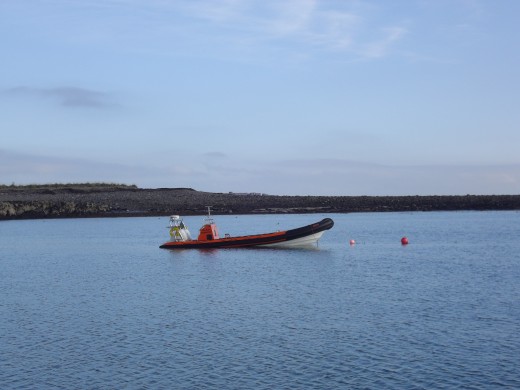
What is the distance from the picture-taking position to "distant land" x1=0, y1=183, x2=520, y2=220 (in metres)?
112

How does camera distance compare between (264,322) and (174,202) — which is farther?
(174,202)

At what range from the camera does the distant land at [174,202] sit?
367 feet

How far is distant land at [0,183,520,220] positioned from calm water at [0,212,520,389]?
6313 cm

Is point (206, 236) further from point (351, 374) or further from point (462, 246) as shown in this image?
point (351, 374)

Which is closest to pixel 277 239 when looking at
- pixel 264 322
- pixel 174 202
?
pixel 264 322

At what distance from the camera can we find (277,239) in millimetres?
53875

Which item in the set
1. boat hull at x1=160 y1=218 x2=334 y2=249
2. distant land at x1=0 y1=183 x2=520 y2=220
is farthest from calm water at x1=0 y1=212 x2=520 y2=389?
distant land at x1=0 y1=183 x2=520 y2=220

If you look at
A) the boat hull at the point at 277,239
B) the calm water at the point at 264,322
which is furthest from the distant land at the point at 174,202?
the calm water at the point at 264,322

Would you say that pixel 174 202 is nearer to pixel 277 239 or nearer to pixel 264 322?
pixel 277 239

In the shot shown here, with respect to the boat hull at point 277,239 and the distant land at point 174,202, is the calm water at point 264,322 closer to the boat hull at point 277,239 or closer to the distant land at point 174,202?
the boat hull at point 277,239

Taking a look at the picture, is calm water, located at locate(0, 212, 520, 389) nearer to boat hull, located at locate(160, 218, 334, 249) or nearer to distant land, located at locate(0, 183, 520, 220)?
boat hull, located at locate(160, 218, 334, 249)

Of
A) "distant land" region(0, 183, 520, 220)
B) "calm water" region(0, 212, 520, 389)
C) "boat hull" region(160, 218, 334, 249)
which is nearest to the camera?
"calm water" region(0, 212, 520, 389)

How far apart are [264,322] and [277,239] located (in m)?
28.2

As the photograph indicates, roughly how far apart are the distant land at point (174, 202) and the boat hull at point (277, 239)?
174 ft
